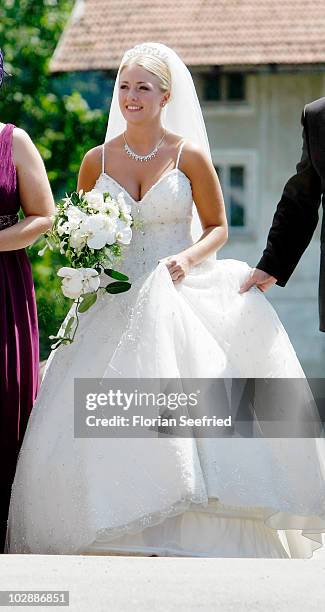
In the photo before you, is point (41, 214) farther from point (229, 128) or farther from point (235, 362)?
point (229, 128)

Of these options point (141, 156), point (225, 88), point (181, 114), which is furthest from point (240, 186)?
point (141, 156)

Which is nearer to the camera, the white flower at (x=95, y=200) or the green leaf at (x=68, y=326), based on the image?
the white flower at (x=95, y=200)

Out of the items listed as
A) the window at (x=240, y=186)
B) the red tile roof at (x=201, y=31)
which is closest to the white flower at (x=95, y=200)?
the red tile roof at (x=201, y=31)

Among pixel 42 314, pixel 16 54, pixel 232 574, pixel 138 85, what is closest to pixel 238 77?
pixel 16 54

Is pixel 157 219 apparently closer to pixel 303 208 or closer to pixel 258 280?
pixel 258 280

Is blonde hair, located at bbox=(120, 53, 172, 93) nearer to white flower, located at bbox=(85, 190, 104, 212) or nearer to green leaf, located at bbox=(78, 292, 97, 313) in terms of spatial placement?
white flower, located at bbox=(85, 190, 104, 212)

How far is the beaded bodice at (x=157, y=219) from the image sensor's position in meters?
5.40

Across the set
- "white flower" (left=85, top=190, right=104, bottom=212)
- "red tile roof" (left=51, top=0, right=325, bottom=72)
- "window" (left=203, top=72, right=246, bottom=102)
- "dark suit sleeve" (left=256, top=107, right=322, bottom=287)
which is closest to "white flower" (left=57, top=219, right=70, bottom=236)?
"white flower" (left=85, top=190, right=104, bottom=212)

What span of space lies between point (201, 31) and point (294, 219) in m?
15.7

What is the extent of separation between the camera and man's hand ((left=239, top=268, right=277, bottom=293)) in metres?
5.39

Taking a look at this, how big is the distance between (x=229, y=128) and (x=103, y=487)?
55.9 ft

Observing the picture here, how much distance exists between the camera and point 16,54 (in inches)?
800

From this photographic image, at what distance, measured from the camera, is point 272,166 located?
21.7 meters

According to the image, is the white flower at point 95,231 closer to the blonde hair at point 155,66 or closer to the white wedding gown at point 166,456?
the white wedding gown at point 166,456
